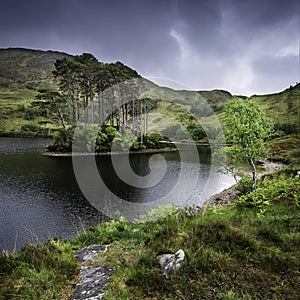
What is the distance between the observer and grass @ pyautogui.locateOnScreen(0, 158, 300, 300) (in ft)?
15.8

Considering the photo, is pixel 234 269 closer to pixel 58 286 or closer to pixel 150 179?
pixel 58 286

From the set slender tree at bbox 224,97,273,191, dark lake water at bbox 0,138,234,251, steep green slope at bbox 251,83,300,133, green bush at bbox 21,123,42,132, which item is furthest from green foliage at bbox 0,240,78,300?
green bush at bbox 21,123,42,132

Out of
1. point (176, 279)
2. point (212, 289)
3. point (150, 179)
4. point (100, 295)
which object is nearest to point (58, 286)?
point (100, 295)

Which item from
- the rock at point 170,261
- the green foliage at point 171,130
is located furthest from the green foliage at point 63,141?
the green foliage at point 171,130

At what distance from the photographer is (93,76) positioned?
55.8 m

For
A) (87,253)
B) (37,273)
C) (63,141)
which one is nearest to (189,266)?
(87,253)

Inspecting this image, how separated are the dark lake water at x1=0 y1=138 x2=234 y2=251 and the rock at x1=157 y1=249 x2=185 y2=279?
19.5 feet

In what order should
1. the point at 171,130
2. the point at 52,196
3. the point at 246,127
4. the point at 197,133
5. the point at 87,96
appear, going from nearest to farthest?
the point at 246,127
the point at 52,196
the point at 87,96
the point at 197,133
the point at 171,130

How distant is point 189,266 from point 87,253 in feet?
11.8

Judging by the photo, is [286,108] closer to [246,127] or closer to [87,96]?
[87,96]

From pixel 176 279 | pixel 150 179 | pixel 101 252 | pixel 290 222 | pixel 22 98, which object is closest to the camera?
pixel 176 279

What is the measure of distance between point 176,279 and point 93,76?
56761 millimetres

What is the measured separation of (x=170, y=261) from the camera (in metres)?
5.61

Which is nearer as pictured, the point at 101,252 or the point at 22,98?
the point at 101,252
